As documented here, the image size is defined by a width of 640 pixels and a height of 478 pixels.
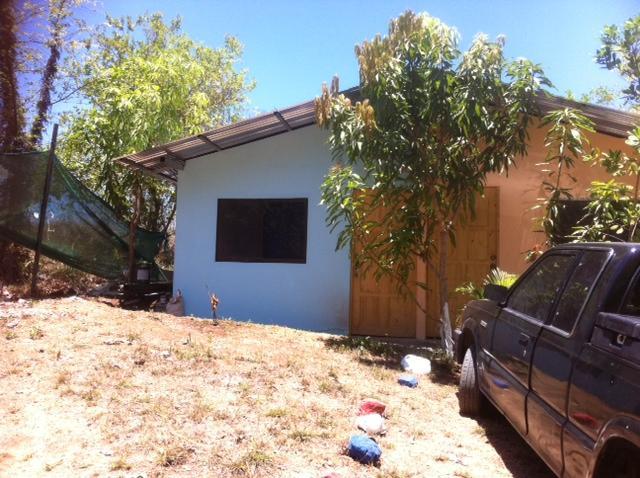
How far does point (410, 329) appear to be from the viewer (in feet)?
26.2

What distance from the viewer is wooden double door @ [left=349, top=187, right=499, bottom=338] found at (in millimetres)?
7852

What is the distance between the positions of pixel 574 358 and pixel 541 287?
1015mm

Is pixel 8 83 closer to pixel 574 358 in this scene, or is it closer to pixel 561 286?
pixel 561 286

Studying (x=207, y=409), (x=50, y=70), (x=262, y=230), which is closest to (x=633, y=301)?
(x=207, y=409)

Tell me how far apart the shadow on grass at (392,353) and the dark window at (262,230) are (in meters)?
1.92

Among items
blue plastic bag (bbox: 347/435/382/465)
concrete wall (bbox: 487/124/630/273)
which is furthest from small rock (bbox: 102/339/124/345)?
concrete wall (bbox: 487/124/630/273)

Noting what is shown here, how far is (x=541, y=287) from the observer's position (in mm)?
3500

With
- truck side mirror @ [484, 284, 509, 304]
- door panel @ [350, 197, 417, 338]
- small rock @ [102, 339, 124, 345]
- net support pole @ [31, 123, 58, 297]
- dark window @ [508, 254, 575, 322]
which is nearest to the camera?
dark window @ [508, 254, 575, 322]

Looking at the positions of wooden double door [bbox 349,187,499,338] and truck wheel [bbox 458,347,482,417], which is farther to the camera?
wooden double door [bbox 349,187,499,338]

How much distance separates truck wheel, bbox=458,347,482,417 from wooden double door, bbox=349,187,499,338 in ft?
10.2

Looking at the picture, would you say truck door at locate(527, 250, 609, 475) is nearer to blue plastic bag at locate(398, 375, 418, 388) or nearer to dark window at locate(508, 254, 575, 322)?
dark window at locate(508, 254, 575, 322)

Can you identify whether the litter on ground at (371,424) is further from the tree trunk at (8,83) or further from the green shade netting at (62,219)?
the tree trunk at (8,83)

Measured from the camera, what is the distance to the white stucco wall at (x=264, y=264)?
8.25 meters

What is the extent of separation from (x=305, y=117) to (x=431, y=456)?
17.6ft
